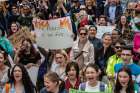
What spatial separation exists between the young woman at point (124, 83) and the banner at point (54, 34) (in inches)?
138

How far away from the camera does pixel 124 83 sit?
24.7ft

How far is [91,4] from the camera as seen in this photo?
16.4 metres

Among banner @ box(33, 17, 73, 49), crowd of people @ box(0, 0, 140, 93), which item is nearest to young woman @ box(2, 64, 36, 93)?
crowd of people @ box(0, 0, 140, 93)

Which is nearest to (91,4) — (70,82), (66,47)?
(66,47)

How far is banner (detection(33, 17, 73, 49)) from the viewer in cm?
1109

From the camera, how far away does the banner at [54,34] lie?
437 inches

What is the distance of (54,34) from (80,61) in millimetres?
1145

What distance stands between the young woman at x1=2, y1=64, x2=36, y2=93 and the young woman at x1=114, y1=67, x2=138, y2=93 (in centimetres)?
160

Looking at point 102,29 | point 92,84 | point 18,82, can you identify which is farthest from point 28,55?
point 102,29

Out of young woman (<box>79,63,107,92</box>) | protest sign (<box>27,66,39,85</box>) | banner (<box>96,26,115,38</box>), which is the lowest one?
protest sign (<box>27,66,39,85</box>)

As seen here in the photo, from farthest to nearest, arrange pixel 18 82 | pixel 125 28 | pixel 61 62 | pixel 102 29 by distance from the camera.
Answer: pixel 102 29 → pixel 125 28 → pixel 61 62 → pixel 18 82

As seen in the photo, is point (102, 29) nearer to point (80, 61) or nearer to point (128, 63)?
point (80, 61)

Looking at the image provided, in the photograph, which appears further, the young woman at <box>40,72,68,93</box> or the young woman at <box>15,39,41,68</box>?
the young woman at <box>15,39,41,68</box>

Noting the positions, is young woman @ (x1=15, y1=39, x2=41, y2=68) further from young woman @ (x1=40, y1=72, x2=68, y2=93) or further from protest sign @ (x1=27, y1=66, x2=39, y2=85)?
young woman @ (x1=40, y1=72, x2=68, y2=93)
